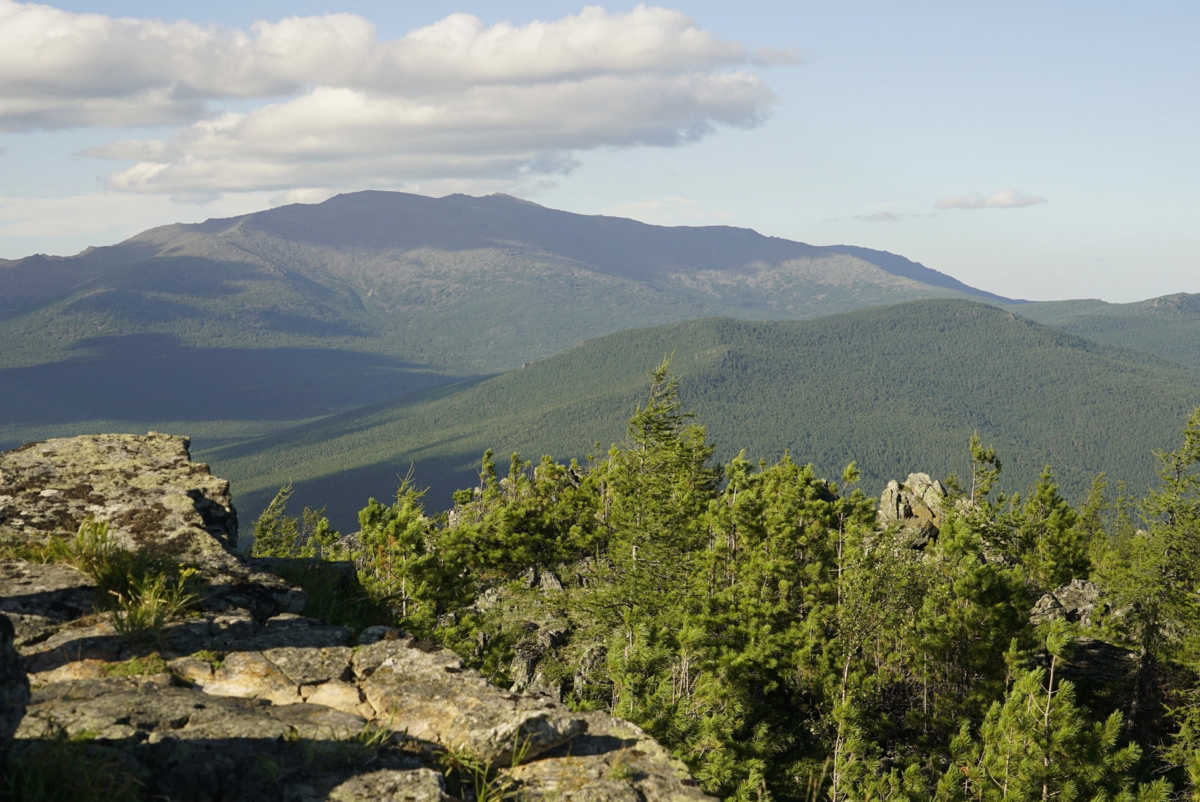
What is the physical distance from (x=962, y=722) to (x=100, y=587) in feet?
107

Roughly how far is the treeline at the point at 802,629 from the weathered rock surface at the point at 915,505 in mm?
18266

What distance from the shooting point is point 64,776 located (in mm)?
6793

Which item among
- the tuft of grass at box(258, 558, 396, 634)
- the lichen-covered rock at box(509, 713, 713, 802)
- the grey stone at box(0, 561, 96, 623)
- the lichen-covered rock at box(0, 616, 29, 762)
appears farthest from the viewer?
the tuft of grass at box(258, 558, 396, 634)

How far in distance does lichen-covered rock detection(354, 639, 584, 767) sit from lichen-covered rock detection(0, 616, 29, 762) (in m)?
3.41

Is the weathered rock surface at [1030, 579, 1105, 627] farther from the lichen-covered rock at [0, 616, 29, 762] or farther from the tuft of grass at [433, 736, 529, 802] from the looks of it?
the lichen-covered rock at [0, 616, 29, 762]

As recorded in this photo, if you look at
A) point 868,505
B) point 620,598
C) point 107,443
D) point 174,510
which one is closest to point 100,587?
point 174,510

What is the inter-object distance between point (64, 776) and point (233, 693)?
9.75 ft

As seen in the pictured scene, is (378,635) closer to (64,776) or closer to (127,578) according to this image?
(127,578)

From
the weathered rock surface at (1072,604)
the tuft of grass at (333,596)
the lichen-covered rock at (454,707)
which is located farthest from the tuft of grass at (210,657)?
the weathered rock surface at (1072,604)

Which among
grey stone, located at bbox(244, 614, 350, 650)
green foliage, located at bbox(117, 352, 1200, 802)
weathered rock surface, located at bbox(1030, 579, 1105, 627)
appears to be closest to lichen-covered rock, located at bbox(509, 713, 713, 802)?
grey stone, located at bbox(244, 614, 350, 650)

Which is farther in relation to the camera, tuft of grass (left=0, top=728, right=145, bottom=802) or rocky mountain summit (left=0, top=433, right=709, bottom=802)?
rocky mountain summit (left=0, top=433, right=709, bottom=802)

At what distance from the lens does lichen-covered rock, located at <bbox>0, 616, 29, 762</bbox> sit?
22.5 ft

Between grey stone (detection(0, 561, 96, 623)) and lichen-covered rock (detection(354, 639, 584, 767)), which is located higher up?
grey stone (detection(0, 561, 96, 623))

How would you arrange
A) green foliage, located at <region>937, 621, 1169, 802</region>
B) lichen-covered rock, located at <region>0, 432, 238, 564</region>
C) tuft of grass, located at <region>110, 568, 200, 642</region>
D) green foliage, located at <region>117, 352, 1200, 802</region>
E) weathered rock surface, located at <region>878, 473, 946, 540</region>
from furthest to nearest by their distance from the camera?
weathered rock surface, located at <region>878, 473, 946, 540</region>
green foliage, located at <region>117, 352, 1200, 802</region>
green foliage, located at <region>937, 621, 1169, 802</region>
lichen-covered rock, located at <region>0, 432, 238, 564</region>
tuft of grass, located at <region>110, 568, 200, 642</region>
